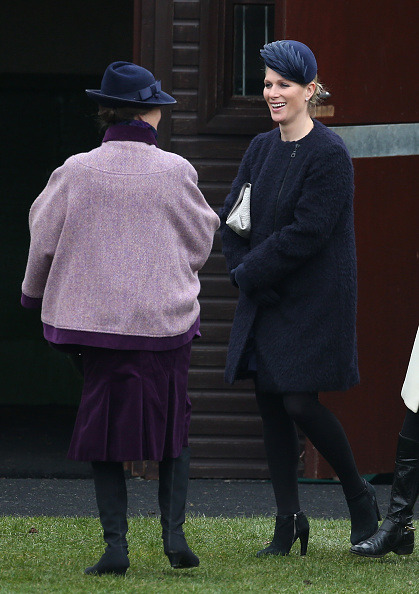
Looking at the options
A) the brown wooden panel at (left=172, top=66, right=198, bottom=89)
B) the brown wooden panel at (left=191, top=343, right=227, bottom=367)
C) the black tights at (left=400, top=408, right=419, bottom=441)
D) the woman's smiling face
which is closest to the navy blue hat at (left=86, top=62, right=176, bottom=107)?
the woman's smiling face

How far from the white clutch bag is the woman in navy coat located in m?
0.03

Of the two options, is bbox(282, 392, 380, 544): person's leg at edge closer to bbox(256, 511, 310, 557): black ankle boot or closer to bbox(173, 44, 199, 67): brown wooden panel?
bbox(256, 511, 310, 557): black ankle boot

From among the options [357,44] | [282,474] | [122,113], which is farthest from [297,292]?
[357,44]

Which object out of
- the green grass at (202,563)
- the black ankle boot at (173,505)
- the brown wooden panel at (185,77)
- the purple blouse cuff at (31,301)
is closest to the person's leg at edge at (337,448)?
the green grass at (202,563)

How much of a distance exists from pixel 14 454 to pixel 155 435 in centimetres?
387

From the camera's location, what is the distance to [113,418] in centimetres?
377

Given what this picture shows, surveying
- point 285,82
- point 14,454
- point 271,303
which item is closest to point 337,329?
point 271,303

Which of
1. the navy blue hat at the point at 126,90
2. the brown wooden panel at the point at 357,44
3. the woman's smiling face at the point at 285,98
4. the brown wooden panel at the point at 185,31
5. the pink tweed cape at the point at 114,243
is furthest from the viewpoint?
the brown wooden panel at the point at 185,31

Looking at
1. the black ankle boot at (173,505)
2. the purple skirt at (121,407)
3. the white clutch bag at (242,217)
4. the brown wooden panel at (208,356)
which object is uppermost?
the white clutch bag at (242,217)

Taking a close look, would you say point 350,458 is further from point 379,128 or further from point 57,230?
point 379,128

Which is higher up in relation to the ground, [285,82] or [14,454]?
[285,82]

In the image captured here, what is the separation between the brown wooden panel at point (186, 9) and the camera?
6629 mm

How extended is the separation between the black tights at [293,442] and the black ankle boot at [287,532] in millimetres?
28

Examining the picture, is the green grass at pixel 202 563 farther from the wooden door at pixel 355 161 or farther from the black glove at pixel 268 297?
the wooden door at pixel 355 161
